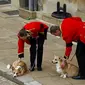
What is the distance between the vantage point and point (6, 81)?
7789 millimetres

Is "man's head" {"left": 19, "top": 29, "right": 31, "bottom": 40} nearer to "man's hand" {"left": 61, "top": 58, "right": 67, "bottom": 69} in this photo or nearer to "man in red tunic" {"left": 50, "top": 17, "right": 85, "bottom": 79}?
"man in red tunic" {"left": 50, "top": 17, "right": 85, "bottom": 79}

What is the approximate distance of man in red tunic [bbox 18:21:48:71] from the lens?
742 cm

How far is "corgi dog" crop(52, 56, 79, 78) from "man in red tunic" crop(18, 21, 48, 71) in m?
0.61

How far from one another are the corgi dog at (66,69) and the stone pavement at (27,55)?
0.11m

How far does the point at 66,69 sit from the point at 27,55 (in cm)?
204

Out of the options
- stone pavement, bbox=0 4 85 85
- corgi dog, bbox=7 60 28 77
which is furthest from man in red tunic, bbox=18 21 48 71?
stone pavement, bbox=0 4 85 85

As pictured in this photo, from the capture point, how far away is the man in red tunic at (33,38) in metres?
7.42

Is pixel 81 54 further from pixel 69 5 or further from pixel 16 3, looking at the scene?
pixel 16 3

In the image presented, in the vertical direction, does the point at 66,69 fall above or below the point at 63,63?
below

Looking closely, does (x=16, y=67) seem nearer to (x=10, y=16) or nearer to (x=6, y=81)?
(x=6, y=81)

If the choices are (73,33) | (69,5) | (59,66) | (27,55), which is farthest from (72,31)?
(69,5)

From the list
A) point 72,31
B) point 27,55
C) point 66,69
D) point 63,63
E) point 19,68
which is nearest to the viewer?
point 72,31

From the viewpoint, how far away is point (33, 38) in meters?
7.65

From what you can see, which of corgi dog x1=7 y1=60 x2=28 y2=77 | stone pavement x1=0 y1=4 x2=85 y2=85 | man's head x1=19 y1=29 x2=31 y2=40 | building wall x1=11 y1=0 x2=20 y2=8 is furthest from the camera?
building wall x1=11 y1=0 x2=20 y2=8
